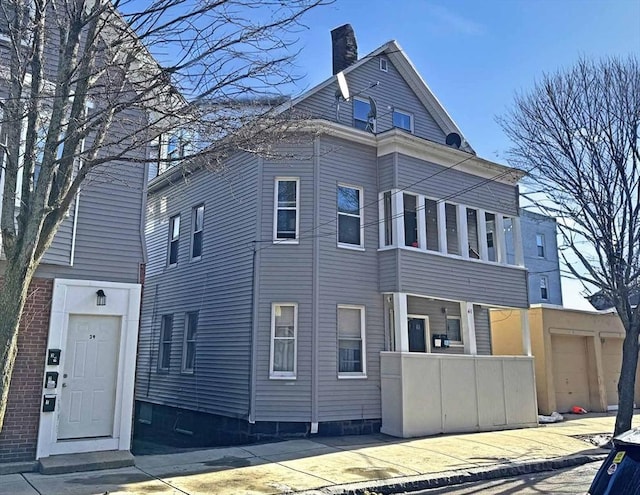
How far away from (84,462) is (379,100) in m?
12.1

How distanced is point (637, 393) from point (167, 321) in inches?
723

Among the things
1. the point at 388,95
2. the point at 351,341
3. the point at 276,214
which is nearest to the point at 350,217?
the point at 276,214

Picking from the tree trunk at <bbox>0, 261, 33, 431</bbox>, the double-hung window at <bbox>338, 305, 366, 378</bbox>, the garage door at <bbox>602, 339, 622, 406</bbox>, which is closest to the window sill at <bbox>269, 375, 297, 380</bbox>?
the double-hung window at <bbox>338, 305, 366, 378</bbox>

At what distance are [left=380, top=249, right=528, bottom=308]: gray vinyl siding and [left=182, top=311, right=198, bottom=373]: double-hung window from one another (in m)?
5.48

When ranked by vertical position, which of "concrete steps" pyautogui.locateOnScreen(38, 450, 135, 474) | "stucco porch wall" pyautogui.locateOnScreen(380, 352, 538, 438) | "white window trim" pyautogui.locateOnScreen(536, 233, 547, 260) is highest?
"white window trim" pyautogui.locateOnScreen(536, 233, 547, 260)

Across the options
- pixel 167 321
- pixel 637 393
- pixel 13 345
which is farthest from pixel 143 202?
pixel 637 393

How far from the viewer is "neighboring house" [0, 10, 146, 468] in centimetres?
842

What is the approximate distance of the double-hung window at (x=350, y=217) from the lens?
44.8ft

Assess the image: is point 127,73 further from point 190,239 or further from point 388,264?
point 190,239

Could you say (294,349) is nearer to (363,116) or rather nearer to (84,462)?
(84,462)

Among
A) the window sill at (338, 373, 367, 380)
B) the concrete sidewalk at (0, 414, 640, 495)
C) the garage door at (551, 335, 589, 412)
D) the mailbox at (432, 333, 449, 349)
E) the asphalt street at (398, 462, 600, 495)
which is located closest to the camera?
the concrete sidewalk at (0, 414, 640, 495)

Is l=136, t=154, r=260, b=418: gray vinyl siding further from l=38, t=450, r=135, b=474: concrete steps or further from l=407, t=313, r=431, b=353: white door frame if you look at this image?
l=407, t=313, r=431, b=353: white door frame

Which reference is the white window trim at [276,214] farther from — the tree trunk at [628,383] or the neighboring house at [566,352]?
the neighboring house at [566,352]

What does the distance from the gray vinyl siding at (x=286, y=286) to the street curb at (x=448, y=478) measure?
4.20 meters
